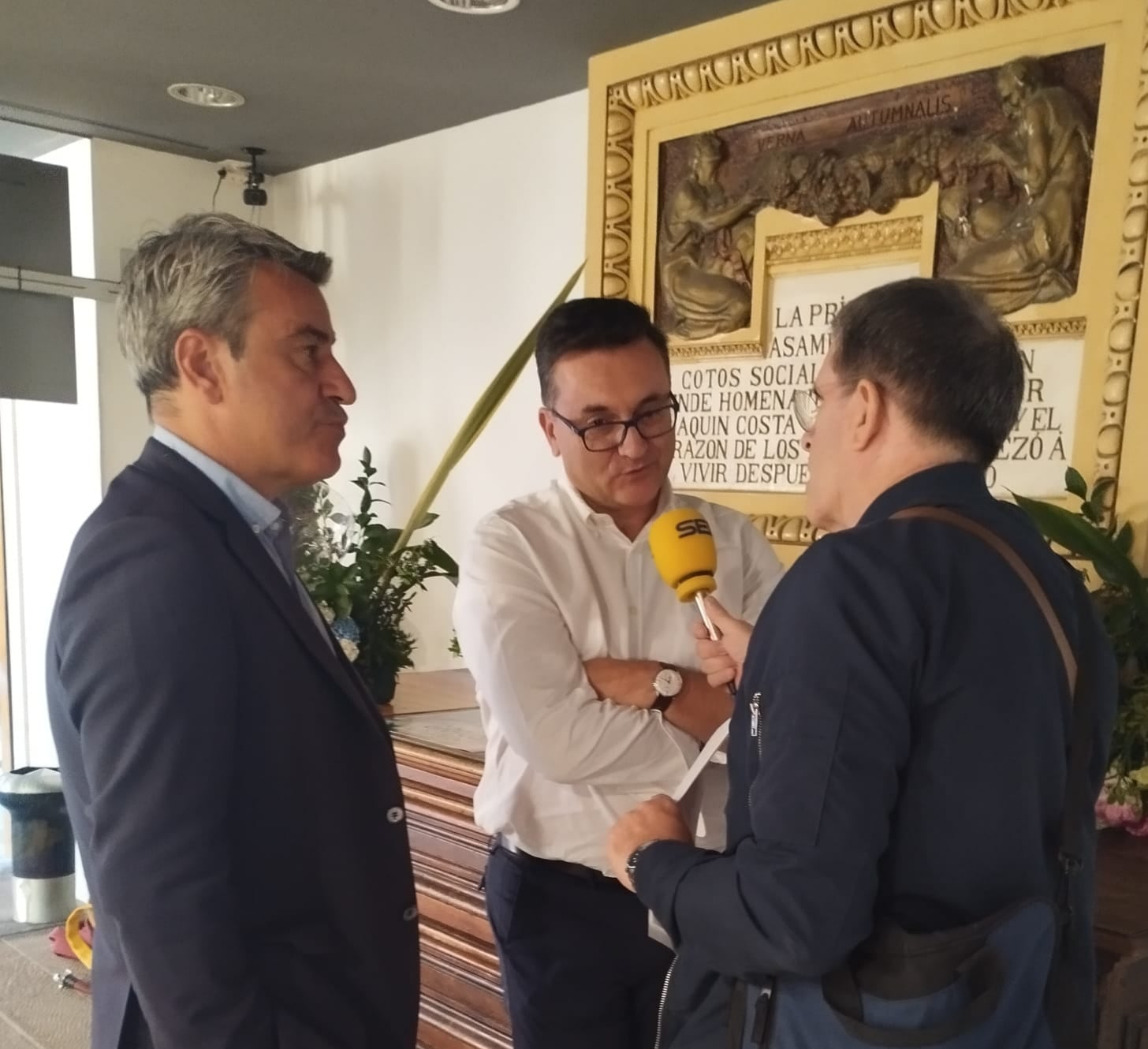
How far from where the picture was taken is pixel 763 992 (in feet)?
3.00

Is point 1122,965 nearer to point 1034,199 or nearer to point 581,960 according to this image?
point 581,960

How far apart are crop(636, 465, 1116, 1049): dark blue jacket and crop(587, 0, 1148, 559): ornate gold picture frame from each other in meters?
1.09

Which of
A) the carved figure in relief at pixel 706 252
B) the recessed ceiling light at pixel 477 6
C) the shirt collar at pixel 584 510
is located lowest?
the shirt collar at pixel 584 510

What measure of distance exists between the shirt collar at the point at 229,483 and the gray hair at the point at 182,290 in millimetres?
64

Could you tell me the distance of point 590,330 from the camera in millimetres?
1438

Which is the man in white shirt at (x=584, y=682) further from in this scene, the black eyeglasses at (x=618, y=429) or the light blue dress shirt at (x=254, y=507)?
the light blue dress shirt at (x=254, y=507)

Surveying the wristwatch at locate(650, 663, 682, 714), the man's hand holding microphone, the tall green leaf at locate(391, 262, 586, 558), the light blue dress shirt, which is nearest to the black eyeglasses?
the man's hand holding microphone

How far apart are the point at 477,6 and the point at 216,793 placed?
187cm

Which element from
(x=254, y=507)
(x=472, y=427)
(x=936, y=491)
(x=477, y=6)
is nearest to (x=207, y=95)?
(x=477, y=6)

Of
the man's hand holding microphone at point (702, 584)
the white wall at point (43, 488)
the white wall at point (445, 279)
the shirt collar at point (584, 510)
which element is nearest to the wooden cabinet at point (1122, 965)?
the man's hand holding microphone at point (702, 584)

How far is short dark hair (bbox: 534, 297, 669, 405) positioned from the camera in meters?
Result: 1.44

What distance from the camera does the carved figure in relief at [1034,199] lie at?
5.95 ft

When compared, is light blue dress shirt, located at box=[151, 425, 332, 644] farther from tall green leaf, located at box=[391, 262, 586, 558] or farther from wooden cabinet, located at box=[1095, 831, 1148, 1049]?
tall green leaf, located at box=[391, 262, 586, 558]

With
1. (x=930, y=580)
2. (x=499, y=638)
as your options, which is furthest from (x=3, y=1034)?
(x=930, y=580)
